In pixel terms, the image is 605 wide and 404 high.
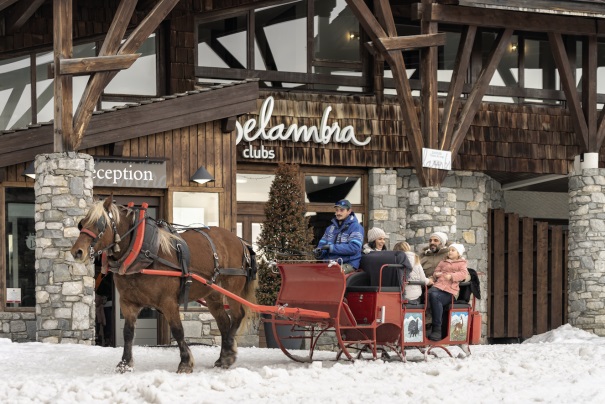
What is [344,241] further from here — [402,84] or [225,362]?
[402,84]

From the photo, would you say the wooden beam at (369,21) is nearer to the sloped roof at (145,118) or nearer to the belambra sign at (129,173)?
Answer: the sloped roof at (145,118)

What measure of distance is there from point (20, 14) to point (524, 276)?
36.2 ft

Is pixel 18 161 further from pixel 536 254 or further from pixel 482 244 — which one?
pixel 536 254

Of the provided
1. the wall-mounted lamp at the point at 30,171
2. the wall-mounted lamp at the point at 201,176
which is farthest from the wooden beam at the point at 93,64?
the wall-mounted lamp at the point at 201,176

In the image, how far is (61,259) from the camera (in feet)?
53.0

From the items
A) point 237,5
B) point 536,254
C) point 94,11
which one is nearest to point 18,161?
point 94,11

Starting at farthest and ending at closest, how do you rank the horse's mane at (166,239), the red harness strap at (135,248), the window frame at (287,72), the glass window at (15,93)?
the window frame at (287,72), the glass window at (15,93), the horse's mane at (166,239), the red harness strap at (135,248)

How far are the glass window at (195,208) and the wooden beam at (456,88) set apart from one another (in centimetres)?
403

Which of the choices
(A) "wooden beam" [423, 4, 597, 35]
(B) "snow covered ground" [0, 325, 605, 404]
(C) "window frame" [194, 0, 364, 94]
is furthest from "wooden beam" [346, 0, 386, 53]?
(B) "snow covered ground" [0, 325, 605, 404]

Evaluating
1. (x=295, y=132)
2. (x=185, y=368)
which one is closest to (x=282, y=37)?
(x=295, y=132)

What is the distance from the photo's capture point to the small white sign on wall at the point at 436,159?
19703mm

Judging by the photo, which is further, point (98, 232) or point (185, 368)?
point (185, 368)

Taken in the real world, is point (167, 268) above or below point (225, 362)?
above

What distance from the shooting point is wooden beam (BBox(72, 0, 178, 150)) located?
52.6ft
